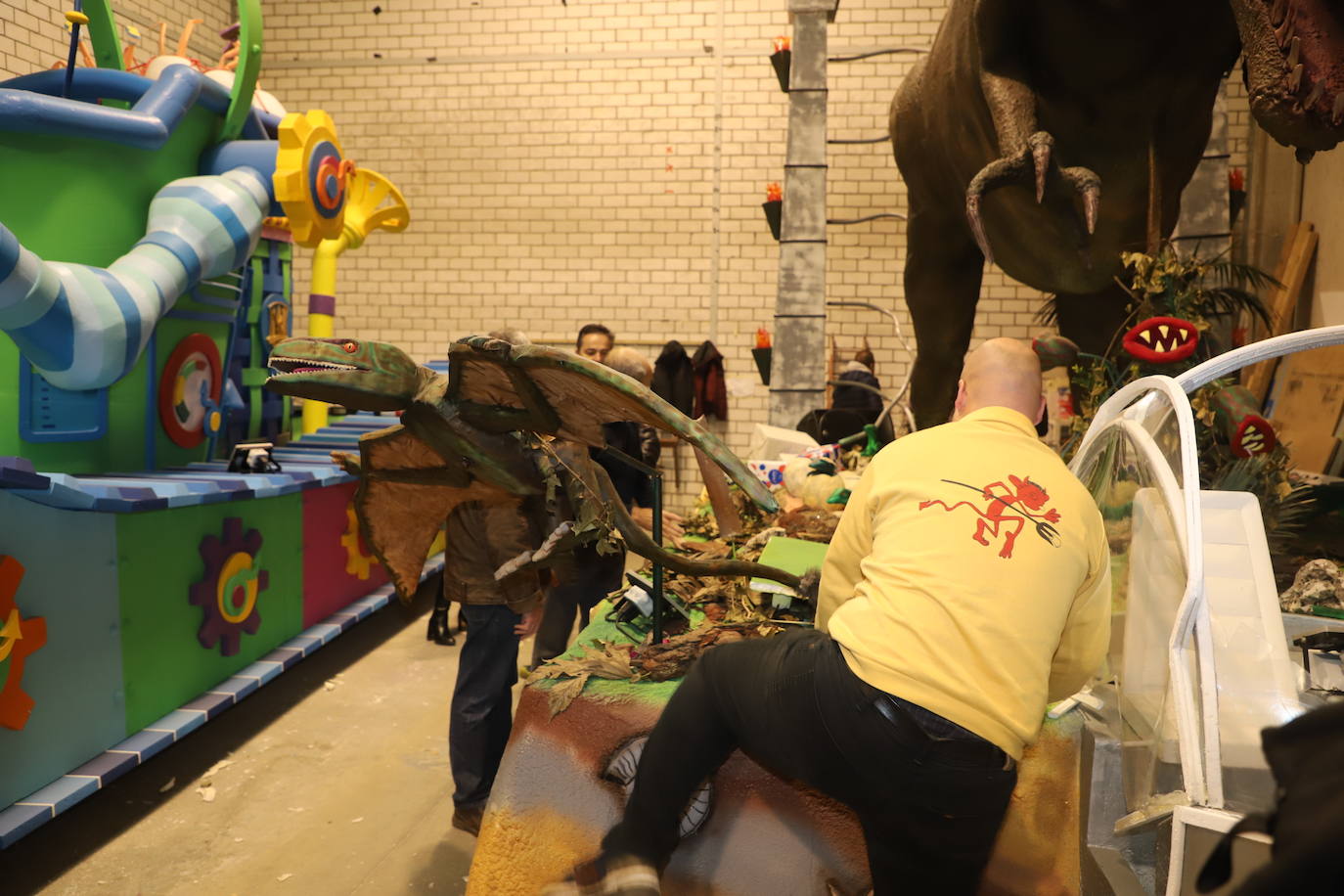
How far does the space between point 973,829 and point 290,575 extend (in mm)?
3901

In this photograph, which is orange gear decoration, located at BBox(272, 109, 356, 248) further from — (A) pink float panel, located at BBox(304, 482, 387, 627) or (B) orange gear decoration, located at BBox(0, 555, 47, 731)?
(B) orange gear decoration, located at BBox(0, 555, 47, 731)

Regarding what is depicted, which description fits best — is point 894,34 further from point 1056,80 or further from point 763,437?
point 1056,80

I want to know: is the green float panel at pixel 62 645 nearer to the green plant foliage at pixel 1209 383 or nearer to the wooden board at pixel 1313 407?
the green plant foliage at pixel 1209 383

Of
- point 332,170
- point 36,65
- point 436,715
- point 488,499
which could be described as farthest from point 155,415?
point 36,65

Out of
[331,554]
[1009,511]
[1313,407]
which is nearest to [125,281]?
[331,554]

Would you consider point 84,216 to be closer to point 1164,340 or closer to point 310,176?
point 310,176

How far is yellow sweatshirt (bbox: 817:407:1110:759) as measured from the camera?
1549 mm

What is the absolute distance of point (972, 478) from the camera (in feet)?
5.47

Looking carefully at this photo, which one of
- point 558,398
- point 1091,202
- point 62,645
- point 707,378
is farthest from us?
point 707,378

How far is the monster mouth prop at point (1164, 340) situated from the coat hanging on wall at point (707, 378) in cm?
596

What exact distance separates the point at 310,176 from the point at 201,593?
6.62ft

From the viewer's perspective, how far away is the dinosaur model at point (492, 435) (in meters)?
1.74

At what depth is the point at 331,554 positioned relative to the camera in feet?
16.7

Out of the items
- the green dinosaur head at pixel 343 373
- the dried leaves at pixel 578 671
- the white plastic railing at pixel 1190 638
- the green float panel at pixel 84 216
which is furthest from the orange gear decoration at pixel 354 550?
the white plastic railing at pixel 1190 638
